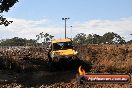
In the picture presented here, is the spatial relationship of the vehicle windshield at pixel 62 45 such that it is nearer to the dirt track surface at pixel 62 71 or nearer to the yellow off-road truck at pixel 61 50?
the yellow off-road truck at pixel 61 50

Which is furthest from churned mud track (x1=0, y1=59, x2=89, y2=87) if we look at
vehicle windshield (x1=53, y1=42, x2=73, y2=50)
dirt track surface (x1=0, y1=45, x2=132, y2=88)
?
vehicle windshield (x1=53, y1=42, x2=73, y2=50)

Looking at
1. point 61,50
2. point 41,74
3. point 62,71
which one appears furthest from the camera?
point 62,71

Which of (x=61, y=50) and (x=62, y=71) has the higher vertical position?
(x=61, y=50)

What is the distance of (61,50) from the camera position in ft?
87.9

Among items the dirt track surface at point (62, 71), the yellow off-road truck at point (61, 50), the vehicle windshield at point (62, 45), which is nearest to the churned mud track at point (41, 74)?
the dirt track surface at point (62, 71)

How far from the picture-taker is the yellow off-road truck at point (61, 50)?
26172 mm

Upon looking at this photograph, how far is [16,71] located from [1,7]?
5.52 metres

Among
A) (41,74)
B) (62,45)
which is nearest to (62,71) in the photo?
(41,74)

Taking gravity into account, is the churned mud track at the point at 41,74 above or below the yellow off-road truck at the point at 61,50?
below

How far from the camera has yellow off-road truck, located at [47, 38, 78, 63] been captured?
2617cm

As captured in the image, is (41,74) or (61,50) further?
(41,74)

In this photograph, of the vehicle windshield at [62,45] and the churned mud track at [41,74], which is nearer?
the churned mud track at [41,74]

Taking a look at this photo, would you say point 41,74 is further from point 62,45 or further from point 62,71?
point 62,45

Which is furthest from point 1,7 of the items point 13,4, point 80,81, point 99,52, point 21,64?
point 80,81
